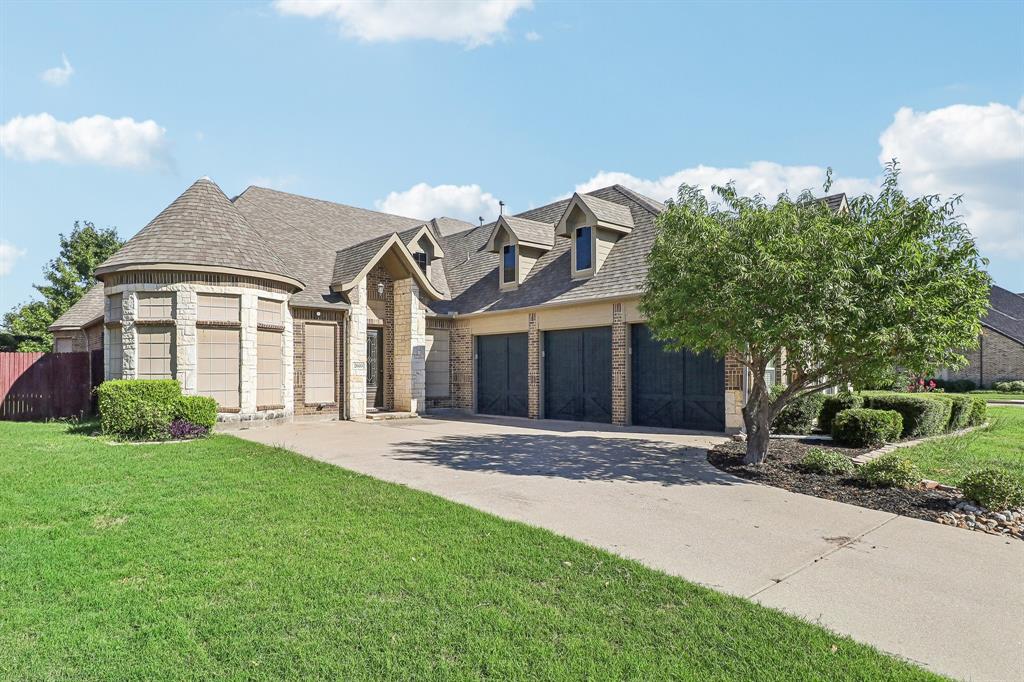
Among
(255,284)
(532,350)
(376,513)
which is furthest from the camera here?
(532,350)

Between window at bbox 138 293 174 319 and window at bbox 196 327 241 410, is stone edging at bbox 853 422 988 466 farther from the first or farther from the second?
window at bbox 138 293 174 319

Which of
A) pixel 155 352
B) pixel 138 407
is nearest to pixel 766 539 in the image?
pixel 138 407

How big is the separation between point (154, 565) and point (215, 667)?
202 cm

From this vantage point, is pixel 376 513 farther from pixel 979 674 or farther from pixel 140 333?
pixel 140 333

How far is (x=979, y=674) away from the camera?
3.44 metres

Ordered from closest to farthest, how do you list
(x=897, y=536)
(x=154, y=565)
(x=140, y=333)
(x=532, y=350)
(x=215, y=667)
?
(x=215, y=667), (x=154, y=565), (x=897, y=536), (x=140, y=333), (x=532, y=350)

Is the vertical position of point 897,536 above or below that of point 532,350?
below

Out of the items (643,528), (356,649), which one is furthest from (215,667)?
(643,528)

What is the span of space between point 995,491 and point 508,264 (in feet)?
48.7

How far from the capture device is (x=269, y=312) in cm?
1495

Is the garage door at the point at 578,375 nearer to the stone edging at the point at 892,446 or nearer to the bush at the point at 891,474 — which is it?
the stone edging at the point at 892,446

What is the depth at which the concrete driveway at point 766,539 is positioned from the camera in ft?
13.2

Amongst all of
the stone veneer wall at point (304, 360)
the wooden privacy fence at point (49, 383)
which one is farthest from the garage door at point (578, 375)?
the wooden privacy fence at point (49, 383)

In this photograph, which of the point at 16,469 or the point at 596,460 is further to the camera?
the point at 596,460
